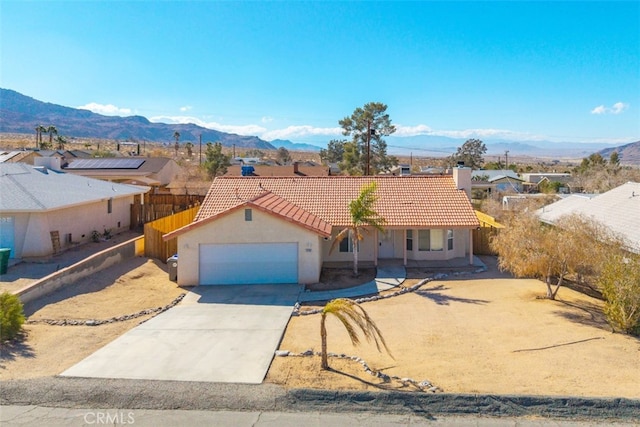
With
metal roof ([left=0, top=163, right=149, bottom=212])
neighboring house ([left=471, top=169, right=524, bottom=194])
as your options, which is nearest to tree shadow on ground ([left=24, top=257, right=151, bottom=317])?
metal roof ([left=0, top=163, right=149, bottom=212])

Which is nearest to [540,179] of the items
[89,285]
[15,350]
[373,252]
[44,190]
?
[373,252]

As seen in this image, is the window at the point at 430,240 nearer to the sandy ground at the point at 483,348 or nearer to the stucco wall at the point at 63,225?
the sandy ground at the point at 483,348

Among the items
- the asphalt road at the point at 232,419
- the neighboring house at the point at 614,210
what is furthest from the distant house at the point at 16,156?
the neighboring house at the point at 614,210

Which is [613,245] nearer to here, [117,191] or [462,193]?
[462,193]

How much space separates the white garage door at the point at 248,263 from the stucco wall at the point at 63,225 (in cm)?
858

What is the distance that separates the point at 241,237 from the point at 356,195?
Answer: 7679mm

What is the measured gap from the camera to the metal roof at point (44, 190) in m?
20.9

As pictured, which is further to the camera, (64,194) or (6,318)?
(64,194)

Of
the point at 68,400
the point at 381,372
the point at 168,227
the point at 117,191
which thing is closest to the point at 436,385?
the point at 381,372

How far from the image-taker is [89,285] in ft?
56.3

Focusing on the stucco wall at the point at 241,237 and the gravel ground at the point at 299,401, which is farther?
the stucco wall at the point at 241,237

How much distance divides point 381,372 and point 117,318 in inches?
353

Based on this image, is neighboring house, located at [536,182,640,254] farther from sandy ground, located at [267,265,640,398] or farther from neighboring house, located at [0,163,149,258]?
neighboring house, located at [0,163,149,258]

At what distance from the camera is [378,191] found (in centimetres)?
2397
